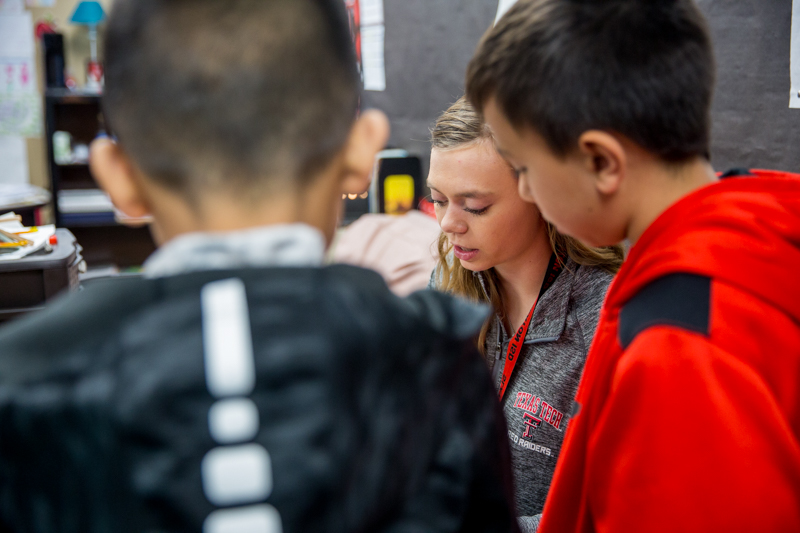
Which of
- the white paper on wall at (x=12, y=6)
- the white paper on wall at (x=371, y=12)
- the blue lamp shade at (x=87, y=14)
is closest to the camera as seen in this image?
the white paper on wall at (x=371, y=12)

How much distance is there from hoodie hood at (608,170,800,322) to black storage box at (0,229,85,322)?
4.29ft

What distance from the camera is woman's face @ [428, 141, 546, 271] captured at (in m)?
1.30

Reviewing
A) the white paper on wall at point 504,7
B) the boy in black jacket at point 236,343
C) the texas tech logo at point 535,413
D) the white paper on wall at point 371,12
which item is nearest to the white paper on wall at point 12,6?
the white paper on wall at point 371,12

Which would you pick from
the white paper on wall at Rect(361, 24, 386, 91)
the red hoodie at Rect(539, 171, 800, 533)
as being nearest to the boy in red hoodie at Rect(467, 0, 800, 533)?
the red hoodie at Rect(539, 171, 800, 533)

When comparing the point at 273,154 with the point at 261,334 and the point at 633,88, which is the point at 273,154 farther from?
the point at 633,88

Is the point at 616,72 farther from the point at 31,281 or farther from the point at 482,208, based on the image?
the point at 31,281

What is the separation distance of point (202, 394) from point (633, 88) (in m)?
0.54

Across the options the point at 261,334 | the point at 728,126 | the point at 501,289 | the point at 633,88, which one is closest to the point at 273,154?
the point at 261,334

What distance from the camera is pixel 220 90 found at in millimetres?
482

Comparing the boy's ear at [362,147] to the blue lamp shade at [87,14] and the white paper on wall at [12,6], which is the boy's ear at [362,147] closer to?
the blue lamp shade at [87,14]

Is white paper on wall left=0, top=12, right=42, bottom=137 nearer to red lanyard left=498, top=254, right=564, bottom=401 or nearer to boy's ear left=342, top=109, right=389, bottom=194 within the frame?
red lanyard left=498, top=254, right=564, bottom=401

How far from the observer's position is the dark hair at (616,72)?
680 mm

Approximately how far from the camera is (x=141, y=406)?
0.43 meters

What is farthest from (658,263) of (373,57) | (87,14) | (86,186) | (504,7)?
(87,14)
